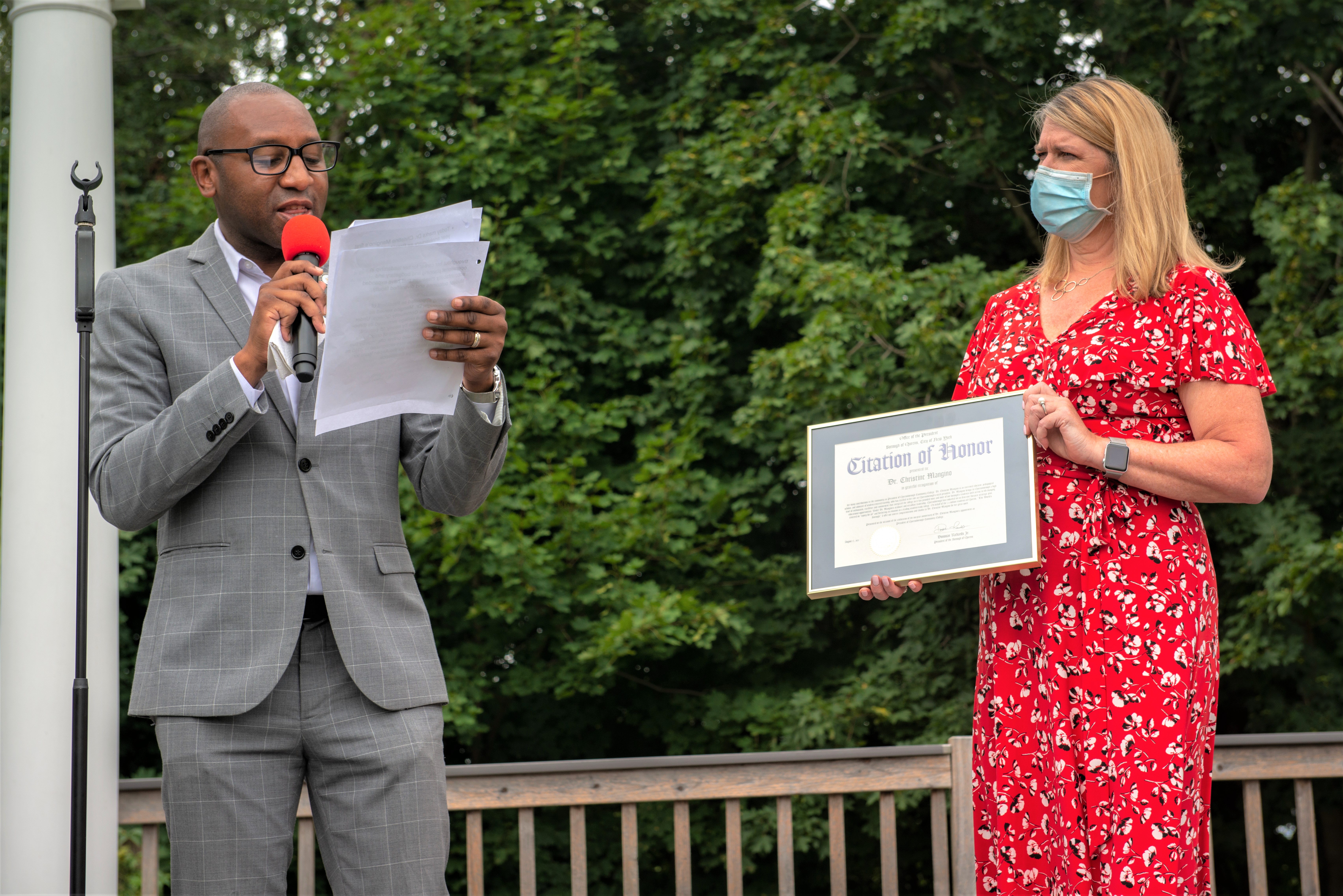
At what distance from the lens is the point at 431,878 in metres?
1.79

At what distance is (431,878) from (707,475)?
4532 mm

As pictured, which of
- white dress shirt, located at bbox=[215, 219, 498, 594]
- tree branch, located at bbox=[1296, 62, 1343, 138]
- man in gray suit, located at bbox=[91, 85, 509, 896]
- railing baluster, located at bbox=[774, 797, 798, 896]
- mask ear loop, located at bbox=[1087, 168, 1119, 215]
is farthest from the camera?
tree branch, located at bbox=[1296, 62, 1343, 138]

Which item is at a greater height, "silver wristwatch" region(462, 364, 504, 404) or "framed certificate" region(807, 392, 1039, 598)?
"silver wristwatch" region(462, 364, 504, 404)

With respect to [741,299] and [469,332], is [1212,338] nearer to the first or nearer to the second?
[469,332]

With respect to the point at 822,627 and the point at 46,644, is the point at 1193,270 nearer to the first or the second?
the point at 46,644

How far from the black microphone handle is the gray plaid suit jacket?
0.11 m

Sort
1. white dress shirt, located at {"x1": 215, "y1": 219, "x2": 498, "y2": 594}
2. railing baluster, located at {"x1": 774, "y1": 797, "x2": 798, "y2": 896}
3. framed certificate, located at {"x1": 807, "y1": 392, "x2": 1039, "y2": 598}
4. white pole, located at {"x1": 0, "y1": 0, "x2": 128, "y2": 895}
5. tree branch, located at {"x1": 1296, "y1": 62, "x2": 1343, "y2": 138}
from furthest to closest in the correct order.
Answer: tree branch, located at {"x1": 1296, "y1": 62, "x2": 1343, "y2": 138} → railing baluster, located at {"x1": 774, "y1": 797, "x2": 798, "y2": 896} → white pole, located at {"x1": 0, "y1": 0, "x2": 128, "y2": 895} → framed certificate, located at {"x1": 807, "y1": 392, "x2": 1039, "y2": 598} → white dress shirt, located at {"x1": 215, "y1": 219, "x2": 498, "y2": 594}

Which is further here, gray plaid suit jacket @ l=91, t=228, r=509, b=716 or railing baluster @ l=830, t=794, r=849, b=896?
railing baluster @ l=830, t=794, r=849, b=896

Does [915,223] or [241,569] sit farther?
[915,223]

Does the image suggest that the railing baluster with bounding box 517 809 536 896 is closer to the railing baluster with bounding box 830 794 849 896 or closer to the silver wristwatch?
the railing baluster with bounding box 830 794 849 896

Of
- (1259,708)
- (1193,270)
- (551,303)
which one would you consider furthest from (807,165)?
(1193,270)

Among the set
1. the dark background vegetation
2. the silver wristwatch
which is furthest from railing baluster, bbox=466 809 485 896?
the dark background vegetation

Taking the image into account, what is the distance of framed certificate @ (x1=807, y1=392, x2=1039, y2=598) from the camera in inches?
81.6

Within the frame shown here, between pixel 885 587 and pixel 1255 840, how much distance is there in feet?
5.33
